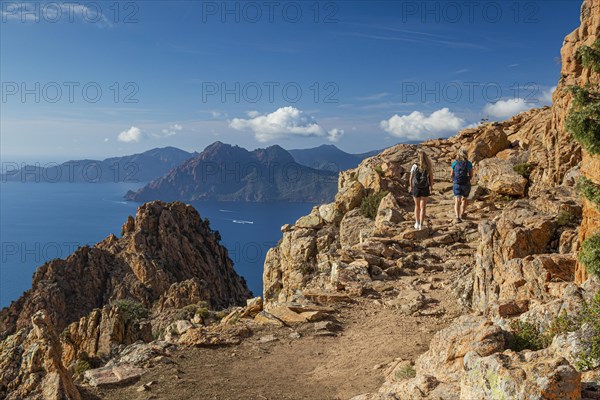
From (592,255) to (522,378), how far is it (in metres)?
5.02

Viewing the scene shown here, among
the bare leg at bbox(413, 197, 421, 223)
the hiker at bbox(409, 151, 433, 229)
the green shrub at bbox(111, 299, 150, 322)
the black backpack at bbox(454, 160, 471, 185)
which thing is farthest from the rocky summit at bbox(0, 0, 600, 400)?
the green shrub at bbox(111, 299, 150, 322)

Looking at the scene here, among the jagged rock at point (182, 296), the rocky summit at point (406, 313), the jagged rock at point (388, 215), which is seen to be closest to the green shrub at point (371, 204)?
the rocky summit at point (406, 313)

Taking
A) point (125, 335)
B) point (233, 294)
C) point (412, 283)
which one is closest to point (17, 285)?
point (233, 294)

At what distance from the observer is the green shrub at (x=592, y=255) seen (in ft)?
27.6

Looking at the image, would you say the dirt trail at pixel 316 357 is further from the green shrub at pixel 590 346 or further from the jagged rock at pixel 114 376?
the green shrub at pixel 590 346

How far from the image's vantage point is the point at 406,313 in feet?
43.6

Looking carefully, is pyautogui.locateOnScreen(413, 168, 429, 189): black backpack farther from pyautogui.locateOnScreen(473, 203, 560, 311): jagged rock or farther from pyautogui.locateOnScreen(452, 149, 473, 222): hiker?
pyautogui.locateOnScreen(473, 203, 560, 311): jagged rock

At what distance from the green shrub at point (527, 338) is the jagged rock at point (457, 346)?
32cm

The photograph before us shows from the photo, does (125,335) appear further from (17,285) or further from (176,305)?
(17,285)

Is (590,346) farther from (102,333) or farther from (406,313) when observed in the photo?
(102,333)

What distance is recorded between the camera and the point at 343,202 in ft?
89.5

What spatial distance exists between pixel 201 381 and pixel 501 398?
6618mm

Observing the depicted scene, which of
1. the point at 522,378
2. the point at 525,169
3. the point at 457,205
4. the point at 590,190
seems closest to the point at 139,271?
the point at 457,205

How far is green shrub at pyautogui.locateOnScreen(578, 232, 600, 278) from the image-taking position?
8406mm
